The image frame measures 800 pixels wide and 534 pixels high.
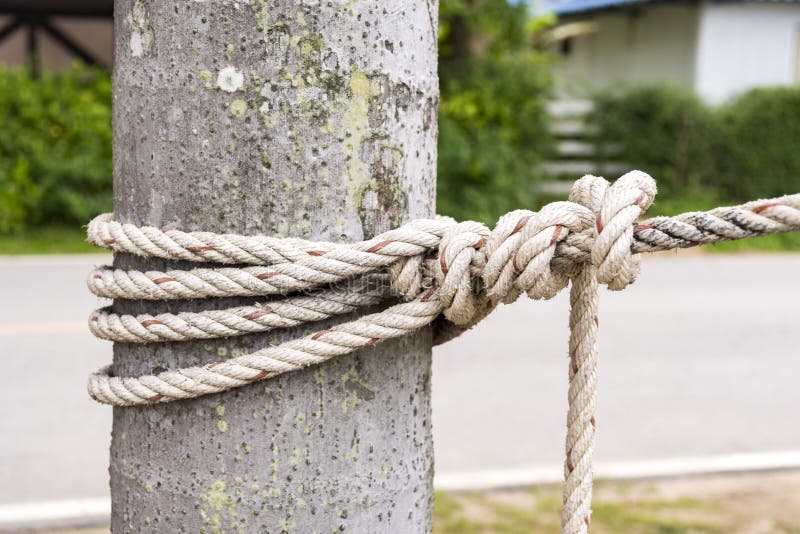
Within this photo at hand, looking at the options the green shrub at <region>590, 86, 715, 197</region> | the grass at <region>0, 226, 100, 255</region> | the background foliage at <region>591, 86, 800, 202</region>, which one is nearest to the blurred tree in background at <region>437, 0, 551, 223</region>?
the green shrub at <region>590, 86, 715, 197</region>

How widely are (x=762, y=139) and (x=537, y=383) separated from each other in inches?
344

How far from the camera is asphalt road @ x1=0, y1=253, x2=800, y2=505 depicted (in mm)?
4094

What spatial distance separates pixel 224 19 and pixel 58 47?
544 inches

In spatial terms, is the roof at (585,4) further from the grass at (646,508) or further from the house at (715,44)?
the grass at (646,508)

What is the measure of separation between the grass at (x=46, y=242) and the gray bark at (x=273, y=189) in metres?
8.06

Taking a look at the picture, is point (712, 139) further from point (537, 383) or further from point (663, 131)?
point (537, 383)

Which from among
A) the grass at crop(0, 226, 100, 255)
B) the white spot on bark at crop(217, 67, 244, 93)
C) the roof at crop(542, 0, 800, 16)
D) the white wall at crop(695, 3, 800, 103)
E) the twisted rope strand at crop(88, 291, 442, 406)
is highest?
the roof at crop(542, 0, 800, 16)

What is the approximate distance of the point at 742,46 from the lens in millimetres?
15281

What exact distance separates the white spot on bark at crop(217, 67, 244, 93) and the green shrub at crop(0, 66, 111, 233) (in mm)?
9072

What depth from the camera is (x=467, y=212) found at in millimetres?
10695

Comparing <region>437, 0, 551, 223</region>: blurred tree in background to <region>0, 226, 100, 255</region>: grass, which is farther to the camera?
<region>437, 0, 551, 223</region>: blurred tree in background

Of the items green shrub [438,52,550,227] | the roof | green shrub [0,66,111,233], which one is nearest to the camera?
green shrub [0,66,111,233]

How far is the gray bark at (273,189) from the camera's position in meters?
1.10

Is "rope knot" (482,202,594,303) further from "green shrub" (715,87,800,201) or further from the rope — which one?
"green shrub" (715,87,800,201)
